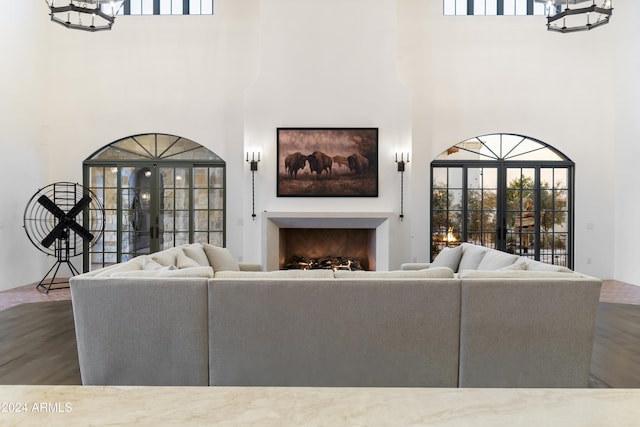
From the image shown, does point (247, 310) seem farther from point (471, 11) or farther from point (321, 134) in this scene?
point (471, 11)

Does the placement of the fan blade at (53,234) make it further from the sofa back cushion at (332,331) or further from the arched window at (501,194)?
the arched window at (501,194)

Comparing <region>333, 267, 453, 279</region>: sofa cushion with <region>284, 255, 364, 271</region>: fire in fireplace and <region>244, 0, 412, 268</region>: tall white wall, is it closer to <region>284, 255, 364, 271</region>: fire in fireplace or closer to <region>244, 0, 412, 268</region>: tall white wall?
<region>284, 255, 364, 271</region>: fire in fireplace

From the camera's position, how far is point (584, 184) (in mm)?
7902

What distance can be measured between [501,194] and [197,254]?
5746 mm

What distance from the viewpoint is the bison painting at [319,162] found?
7270 mm

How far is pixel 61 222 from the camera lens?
697cm

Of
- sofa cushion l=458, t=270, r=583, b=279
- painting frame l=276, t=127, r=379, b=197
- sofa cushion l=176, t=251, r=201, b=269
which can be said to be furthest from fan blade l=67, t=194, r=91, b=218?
sofa cushion l=458, t=270, r=583, b=279

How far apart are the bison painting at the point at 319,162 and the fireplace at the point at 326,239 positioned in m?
0.77

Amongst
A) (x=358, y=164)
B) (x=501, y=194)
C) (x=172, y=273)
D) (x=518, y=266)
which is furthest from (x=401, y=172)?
(x=172, y=273)

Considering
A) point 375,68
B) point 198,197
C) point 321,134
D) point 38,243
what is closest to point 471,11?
point 375,68

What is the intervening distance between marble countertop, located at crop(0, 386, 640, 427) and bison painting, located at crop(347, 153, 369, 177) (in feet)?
22.0

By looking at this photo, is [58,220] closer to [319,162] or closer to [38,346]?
[38,346]

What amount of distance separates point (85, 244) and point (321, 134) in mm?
4704

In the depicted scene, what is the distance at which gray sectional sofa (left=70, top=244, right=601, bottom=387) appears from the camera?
9.59 ft
